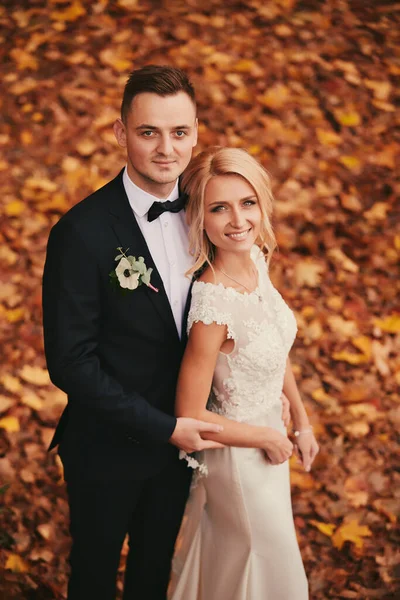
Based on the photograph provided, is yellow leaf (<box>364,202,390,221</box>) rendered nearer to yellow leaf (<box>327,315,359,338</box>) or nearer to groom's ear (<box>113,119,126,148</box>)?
yellow leaf (<box>327,315,359,338</box>)

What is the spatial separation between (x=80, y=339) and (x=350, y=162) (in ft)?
10.2

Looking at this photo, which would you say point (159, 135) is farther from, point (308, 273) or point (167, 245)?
point (308, 273)

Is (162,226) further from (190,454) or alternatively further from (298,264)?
(298,264)

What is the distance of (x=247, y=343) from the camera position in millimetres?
2068

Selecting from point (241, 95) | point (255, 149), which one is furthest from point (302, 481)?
point (241, 95)

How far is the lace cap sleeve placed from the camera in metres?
2.00

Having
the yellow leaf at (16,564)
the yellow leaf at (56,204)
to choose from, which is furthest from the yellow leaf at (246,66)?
the yellow leaf at (16,564)

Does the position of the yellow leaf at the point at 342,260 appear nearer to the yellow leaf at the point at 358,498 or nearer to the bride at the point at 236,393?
the yellow leaf at the point at 358,498

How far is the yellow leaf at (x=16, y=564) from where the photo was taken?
2.82m

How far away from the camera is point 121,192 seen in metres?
2.06

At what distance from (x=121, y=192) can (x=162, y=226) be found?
0.56 ft

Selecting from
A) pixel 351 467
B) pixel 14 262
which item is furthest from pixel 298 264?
pixel 14 262

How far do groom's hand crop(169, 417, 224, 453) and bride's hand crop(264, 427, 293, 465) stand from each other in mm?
213

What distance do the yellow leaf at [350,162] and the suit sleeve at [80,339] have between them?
9.88 feet
